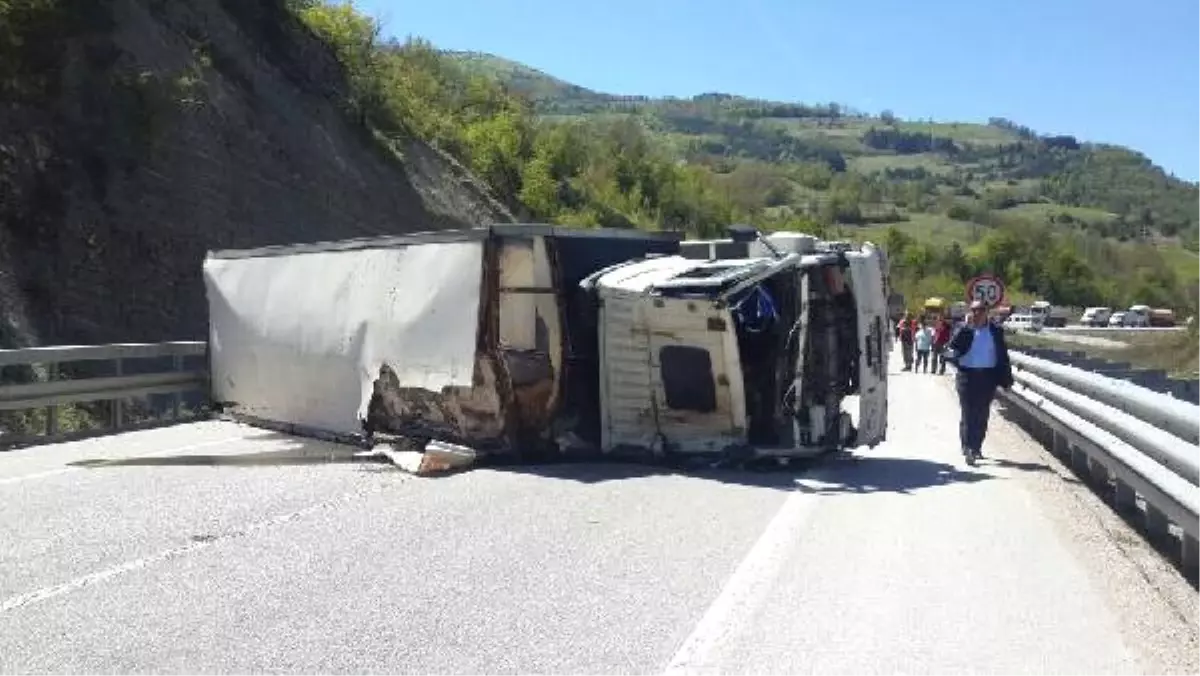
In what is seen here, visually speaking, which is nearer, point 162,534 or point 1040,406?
point 162,534

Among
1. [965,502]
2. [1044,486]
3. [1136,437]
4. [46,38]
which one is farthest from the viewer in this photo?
[46,38]

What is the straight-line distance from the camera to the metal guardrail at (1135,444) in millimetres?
8016

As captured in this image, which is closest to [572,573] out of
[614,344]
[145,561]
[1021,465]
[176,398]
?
[145,561]

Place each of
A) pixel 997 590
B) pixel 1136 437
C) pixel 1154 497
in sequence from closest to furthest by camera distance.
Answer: pixel 997 590
pixel 1154 497
pixel 1136 437

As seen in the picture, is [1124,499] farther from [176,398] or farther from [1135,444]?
[176,398]

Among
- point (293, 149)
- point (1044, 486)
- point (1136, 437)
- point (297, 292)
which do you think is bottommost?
point (1044, 486)

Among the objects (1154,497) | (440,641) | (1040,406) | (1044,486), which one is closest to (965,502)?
(1044,486)

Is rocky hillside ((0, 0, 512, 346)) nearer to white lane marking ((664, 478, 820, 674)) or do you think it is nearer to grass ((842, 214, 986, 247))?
white lane marking ((664, 478, 820, 674))

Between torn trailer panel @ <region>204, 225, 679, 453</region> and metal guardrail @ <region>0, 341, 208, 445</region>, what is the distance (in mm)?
2453

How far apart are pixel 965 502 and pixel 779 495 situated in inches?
60.1

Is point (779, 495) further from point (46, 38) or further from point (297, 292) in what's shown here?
point (46, 38)

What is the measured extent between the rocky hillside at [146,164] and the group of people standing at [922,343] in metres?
14.7

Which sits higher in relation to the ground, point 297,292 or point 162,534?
point 297,292

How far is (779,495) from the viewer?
11.2m
